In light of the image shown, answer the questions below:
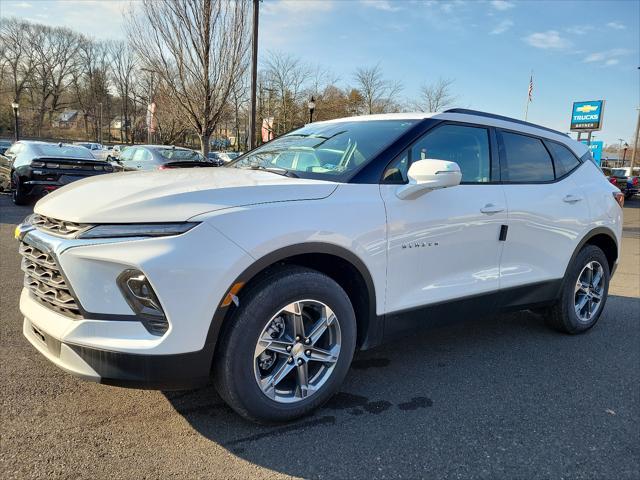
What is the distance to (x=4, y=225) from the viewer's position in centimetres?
834

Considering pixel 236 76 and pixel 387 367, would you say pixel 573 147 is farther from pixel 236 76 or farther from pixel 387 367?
pixel 236 76

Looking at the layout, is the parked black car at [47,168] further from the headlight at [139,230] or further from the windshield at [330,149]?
the headlight at [139,230]

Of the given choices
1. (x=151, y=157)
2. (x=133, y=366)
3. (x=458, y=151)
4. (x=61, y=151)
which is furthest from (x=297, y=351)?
(x=151, y=157)

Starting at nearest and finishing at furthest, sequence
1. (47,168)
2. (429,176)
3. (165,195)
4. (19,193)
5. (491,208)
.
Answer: (165,195) < (429,176) < (491,208) < (47,168) < (19,193)

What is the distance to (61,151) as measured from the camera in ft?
35.8

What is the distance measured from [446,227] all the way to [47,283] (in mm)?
2257

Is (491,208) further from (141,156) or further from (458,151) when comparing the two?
(141,156)

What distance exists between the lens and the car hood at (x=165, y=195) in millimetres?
2193

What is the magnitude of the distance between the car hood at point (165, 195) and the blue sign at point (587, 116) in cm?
4214

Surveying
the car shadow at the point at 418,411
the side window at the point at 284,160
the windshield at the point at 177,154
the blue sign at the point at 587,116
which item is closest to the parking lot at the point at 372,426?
the car shadow at the point at 418,411

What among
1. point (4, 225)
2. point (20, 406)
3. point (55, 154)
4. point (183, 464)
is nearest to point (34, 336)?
point (20, 406)

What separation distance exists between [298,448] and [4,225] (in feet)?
26.6

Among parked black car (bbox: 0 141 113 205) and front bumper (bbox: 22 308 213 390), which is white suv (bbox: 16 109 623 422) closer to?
front bumper (bbox: 22 308 213 390)

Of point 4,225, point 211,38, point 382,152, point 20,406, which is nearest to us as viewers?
point 20,406
